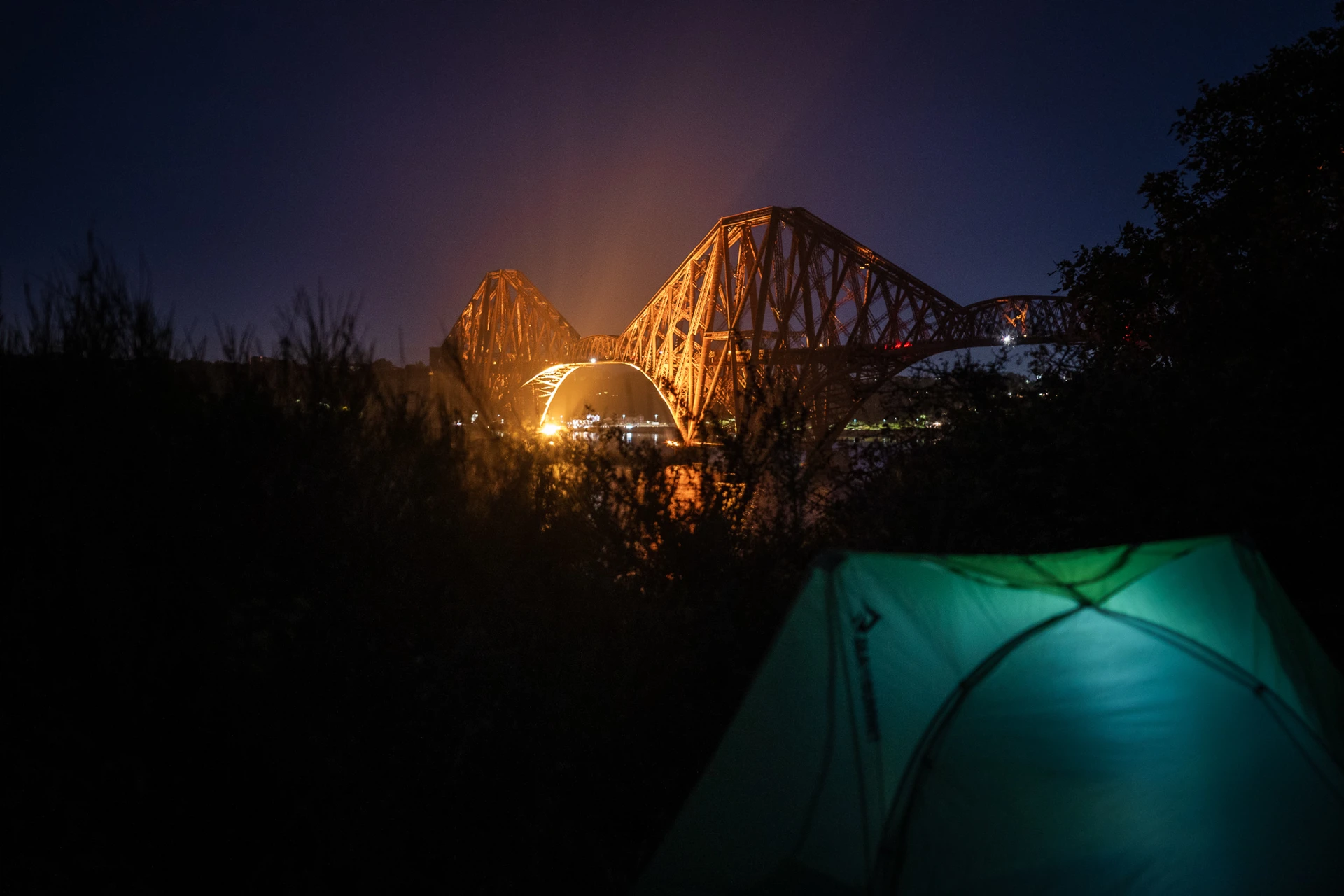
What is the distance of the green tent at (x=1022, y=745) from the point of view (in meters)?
2.46

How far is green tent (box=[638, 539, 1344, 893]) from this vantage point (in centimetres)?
246

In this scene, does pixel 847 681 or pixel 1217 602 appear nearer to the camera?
pixel 847 681

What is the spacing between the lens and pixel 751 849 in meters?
2.81

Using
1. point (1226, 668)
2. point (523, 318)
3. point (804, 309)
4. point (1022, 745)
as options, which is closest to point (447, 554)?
point (1022, 745)

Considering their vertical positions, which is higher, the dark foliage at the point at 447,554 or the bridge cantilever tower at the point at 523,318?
the bridge cantilever tower at the point at 523,318

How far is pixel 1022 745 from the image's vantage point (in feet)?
8.33

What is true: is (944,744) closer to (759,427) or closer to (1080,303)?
(759,427)

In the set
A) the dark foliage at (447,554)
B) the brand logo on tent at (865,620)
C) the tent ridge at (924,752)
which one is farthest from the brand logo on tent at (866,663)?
the dark foliage at (447,554)

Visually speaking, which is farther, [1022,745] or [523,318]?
[523,318]

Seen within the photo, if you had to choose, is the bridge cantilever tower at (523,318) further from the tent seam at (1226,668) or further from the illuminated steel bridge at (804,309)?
the tent seam at (1226,668)

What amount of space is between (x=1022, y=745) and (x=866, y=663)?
1.80ft

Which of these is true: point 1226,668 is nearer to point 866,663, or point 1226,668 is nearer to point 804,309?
point 866,663

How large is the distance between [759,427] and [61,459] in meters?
4.54

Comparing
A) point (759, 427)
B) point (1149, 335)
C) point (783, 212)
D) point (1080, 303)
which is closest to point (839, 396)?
point (783, 212)
